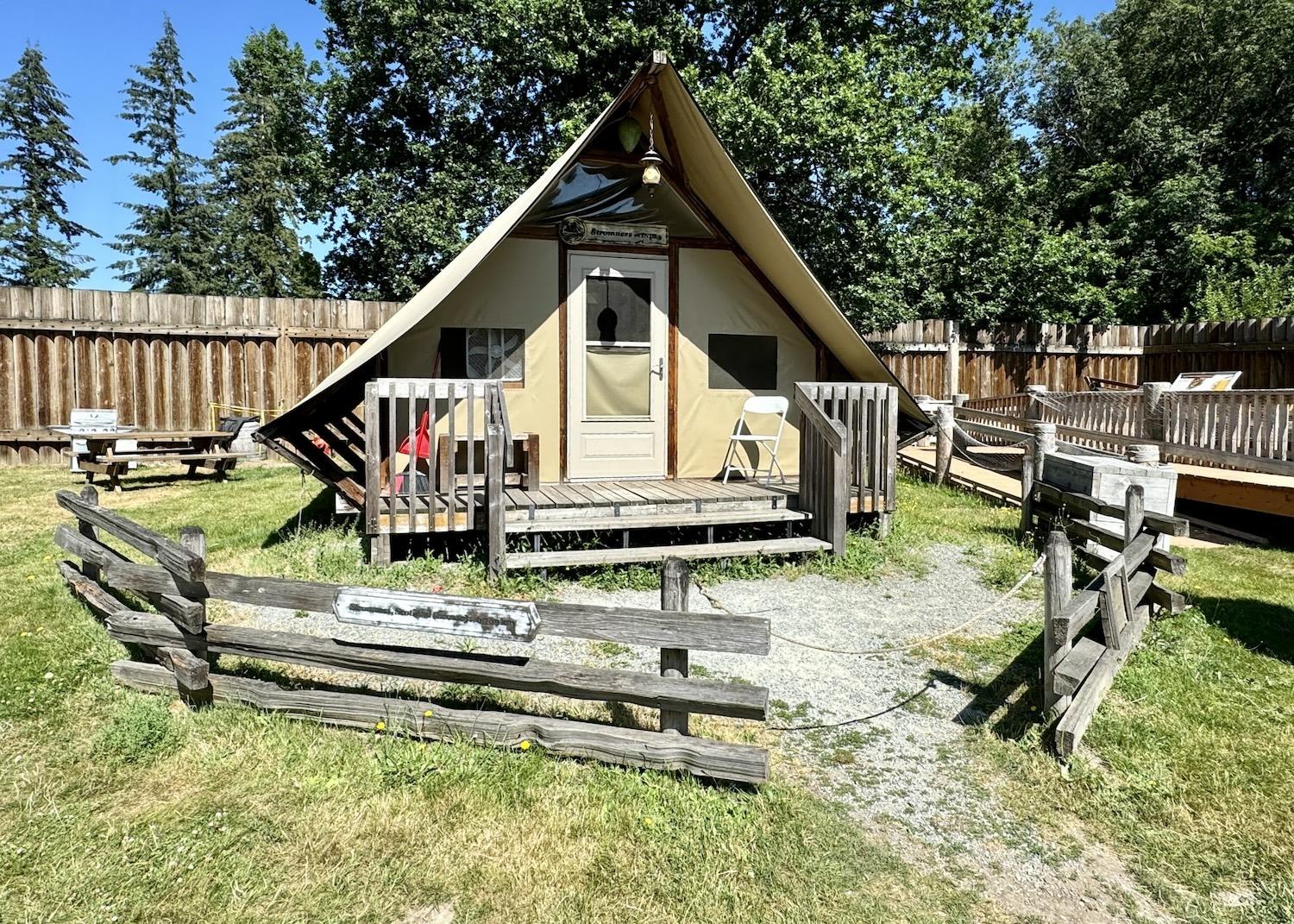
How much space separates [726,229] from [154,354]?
371 inches

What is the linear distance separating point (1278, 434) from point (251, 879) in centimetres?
1040

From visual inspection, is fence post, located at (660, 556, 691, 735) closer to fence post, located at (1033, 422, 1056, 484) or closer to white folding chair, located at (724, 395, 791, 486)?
white folding chair, located at (724, 395, 791, 486)

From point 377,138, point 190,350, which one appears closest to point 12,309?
point 190,350

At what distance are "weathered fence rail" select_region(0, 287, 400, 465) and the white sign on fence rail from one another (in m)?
10.5

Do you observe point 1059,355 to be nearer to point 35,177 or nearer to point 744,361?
point 744,361

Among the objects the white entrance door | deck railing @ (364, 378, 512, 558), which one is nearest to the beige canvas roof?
deck railing @ (364, 378, 512, 558)

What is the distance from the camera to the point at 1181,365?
16.2 metres

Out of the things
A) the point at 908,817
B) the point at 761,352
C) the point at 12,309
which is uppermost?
the point at 12,309

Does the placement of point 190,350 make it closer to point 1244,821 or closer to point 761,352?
point 761,352

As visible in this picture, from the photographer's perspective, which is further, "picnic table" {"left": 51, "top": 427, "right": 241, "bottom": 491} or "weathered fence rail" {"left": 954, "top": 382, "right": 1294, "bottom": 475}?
"picnic table" {"left": 51, "top": 427, "right": 241, "bottom": 491}

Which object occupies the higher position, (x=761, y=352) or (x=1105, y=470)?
(x=761, y=352)

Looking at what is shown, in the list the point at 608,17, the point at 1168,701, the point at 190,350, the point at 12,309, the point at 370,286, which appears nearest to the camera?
the point at 1168,701

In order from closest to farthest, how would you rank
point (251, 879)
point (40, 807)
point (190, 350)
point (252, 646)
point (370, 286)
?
point (251, 879) < point (40, 807) < point (252, 646) < point (190, 350) < point (370, 286)

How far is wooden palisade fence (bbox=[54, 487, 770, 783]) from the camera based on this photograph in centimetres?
322
